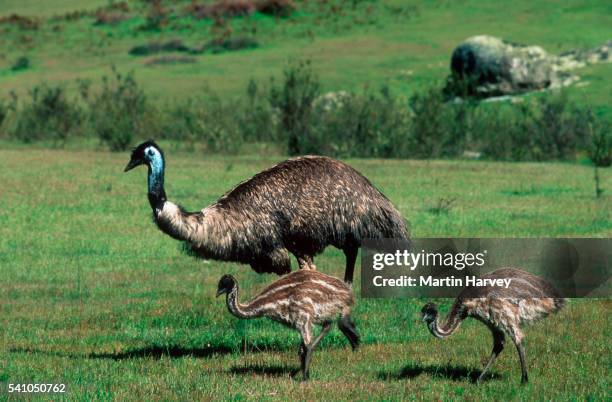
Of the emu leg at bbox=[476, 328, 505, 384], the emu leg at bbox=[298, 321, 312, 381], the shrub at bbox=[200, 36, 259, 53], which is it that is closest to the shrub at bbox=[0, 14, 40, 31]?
the shrub at bbox=[200, 36, 259, 53]

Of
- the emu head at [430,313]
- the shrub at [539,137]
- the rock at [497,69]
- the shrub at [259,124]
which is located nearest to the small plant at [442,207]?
the shrub at [539,137]

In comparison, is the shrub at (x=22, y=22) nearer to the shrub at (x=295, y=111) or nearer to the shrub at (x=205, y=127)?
the shrub at (x=205, y=127)

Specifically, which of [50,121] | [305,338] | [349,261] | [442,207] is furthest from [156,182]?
[50,121]

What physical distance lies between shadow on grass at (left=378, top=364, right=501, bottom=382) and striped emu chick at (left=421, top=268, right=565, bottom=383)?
56 centimetres

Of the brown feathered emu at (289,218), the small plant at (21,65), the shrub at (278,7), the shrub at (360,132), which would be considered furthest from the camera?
the shrub at (278,7)

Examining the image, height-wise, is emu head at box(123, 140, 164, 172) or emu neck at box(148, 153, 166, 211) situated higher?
emu head at box(123, 140, 164, 172)

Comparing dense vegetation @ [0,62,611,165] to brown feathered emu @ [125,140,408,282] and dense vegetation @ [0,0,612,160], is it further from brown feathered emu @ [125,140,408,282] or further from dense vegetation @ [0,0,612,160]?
brown feathered emu @ [125,140,408,282]

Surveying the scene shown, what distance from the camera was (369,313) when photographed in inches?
511

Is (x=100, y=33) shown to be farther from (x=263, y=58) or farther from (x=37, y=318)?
(x=37, y=318)

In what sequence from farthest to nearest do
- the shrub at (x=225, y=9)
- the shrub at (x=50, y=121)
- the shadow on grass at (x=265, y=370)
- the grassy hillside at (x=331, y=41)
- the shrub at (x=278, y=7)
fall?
the shrub at (x=225, y=9) → the shrub at (x=278, y=7) → the grassy hillside at (x=331, y=41) → the shrub at (x=50, y=121) → the shadow on grass at (x=265, y=370)

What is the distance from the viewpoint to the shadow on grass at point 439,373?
385 inches

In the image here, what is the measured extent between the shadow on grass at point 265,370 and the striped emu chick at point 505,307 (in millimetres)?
1596

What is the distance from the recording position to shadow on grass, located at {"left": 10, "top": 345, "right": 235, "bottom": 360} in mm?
10961

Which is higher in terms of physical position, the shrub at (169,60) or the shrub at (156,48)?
the shrub at (156,48)
